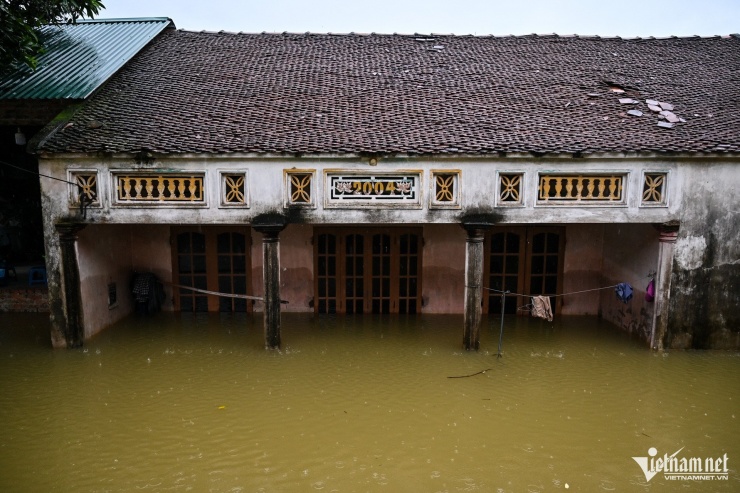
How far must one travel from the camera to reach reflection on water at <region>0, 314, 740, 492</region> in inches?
219

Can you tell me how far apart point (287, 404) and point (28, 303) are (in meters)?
8.40

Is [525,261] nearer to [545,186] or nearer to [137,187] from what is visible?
[545,186]

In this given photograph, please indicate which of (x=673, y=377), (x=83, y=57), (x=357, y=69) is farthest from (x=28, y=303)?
(x=673, y=377)

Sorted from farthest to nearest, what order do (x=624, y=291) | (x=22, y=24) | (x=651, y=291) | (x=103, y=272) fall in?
(x=103, y=272) < (x=624, y=291) < (x=651, y=291) < (x=22, y=24)

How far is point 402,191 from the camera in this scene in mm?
8719

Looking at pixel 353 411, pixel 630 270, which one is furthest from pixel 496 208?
pixel 353 411

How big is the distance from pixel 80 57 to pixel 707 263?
14.3m

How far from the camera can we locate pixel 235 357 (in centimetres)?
888

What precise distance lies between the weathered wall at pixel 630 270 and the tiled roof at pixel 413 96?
215cm

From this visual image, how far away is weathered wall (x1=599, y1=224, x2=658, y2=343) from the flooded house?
0.18ft

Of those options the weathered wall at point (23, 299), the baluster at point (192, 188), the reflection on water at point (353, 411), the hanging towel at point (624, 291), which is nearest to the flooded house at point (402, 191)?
the baluster at point (192, 188)

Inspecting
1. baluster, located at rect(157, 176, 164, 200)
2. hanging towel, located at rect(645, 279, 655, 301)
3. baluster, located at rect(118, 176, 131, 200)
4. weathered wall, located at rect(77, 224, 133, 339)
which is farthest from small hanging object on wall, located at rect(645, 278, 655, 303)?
weathered wall, located at rect(77, 224, 133, 339)

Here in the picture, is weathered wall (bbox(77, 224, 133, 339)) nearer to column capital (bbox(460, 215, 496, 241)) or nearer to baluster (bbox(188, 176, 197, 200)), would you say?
baluster (bbox(188, 176, 197, 200))

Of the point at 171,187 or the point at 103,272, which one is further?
the point at 103,272
